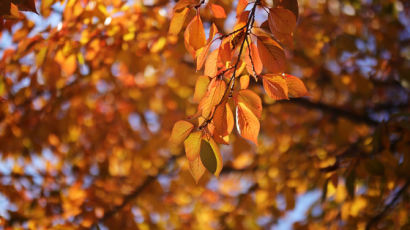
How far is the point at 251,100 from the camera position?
1103mm

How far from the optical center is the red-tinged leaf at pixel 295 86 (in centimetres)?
112

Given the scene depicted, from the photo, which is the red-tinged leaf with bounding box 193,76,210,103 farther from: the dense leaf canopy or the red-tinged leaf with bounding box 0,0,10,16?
the red-tinged leaf with bounding box 0,0,10,16

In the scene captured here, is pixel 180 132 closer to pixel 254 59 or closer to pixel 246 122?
pixel 246 122

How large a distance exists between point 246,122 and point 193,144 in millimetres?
195

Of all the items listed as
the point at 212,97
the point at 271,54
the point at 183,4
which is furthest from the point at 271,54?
the point at 183,4

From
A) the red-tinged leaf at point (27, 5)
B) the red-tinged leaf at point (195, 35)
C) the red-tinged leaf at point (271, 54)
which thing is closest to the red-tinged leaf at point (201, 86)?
the red-tinged leaf at point (195, 35)

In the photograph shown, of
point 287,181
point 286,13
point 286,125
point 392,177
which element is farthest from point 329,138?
point 286,13

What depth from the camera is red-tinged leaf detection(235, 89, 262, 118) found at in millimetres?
1097

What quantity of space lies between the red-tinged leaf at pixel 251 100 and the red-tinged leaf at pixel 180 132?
0.19 m

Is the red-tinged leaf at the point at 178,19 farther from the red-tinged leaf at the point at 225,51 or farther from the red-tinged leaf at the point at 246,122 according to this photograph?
the red-tinged leaf at the point at 246,122

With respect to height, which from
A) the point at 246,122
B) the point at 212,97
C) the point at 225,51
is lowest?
the point at 246,122

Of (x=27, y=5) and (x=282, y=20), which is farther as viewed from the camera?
(x=27, y=5)

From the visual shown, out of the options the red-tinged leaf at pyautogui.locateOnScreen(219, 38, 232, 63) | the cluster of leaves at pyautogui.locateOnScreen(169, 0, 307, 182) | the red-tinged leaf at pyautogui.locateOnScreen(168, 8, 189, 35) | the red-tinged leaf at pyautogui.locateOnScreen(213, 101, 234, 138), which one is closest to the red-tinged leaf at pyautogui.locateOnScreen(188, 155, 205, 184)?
the cluster of leaves at pyautogui.locateOnScreen(169, 0, 307, 182)

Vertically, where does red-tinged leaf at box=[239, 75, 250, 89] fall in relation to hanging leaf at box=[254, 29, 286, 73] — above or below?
below
